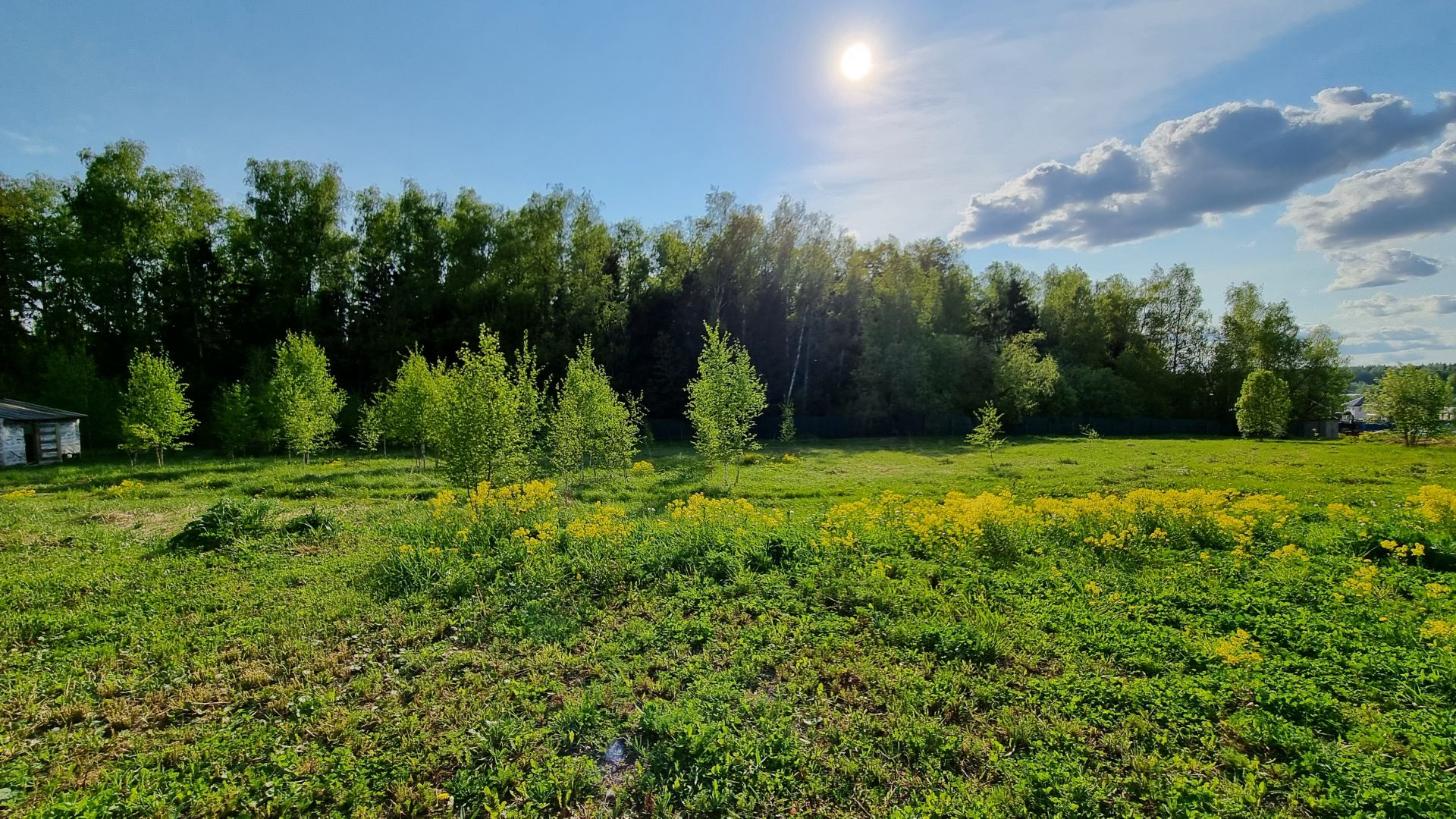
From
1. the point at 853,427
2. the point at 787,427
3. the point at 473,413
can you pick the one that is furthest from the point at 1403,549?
the point at 853,427

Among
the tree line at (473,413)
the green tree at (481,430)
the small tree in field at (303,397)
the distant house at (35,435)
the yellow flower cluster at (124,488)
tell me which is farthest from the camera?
the small tree in field at (303,397)

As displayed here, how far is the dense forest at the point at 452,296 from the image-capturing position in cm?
3052

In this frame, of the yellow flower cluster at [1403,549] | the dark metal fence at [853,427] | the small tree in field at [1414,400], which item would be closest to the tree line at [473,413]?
the dark metal fence at [853,427]

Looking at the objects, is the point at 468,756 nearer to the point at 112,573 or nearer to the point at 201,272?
the point at 112,573

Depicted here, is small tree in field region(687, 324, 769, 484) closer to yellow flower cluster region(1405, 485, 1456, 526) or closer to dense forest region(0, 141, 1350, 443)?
dense forest region(0, 141, 1350, 443)

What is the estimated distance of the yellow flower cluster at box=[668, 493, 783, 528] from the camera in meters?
8.87

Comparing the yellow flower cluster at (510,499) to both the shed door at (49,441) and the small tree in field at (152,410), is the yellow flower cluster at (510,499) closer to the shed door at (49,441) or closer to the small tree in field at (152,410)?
the small tree in field at (152,410)

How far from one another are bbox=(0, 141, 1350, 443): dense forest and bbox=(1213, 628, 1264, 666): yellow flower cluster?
2474cm

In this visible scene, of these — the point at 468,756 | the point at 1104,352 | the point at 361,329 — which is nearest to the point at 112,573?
the point at 468,756

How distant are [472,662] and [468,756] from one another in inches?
57.1

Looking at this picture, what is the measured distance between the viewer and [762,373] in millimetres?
40000

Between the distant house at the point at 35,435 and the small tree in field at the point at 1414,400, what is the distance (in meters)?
65.3

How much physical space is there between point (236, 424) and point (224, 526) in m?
19.3

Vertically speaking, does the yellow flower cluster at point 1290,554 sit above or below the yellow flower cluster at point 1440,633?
above
